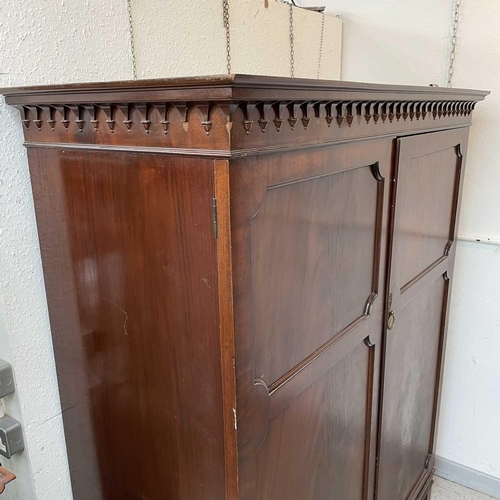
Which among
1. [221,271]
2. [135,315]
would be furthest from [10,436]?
[221,271]

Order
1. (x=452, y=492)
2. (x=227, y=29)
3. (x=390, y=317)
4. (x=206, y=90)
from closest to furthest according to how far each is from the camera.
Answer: (x=206, y=90) → (x=390, y=317) → (x=227, y=29) → (x=452, y=492)

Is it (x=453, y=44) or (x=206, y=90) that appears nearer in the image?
(x=206, y=90)

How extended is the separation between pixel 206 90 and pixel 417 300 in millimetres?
954

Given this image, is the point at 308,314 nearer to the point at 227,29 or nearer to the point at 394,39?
the point at 227,29

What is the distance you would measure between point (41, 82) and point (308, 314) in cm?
61

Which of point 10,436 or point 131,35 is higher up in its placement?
point 131,35

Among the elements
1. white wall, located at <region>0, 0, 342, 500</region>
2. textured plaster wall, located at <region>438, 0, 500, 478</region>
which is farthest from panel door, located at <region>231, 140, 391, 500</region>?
textured plaster wall, located at <region>438, 0, 500, 478</region>

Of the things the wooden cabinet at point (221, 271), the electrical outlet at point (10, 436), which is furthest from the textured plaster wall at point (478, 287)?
the electrical outlet at point (10, 436)

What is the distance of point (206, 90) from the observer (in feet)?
1.79

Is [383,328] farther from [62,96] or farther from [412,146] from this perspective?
[62,96]

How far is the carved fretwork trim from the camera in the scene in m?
0.58

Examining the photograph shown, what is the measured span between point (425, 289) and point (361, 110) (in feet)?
2.24

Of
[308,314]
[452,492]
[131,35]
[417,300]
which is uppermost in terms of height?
[131,35]

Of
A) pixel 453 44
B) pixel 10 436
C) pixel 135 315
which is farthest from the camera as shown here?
pixel 453 44
